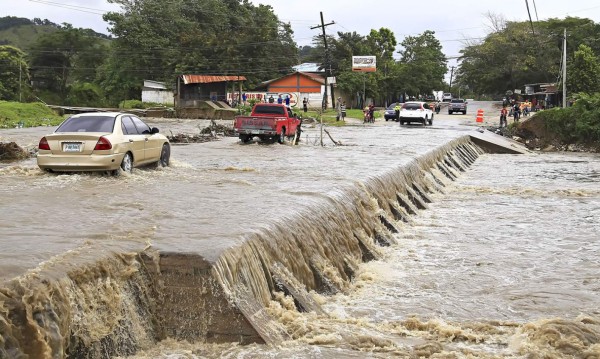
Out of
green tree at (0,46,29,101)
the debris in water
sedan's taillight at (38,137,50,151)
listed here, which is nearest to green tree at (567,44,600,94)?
green tree at (0,46,29,101)

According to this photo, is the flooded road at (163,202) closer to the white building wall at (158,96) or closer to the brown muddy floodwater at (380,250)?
the brown muddy floodwater at (380,250)

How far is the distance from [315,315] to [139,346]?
2187mm

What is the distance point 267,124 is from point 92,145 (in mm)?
15575

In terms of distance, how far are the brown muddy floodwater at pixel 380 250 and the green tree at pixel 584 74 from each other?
4813 cm

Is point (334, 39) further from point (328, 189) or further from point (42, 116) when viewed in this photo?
point (328, 189)

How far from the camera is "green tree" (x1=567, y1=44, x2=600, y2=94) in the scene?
213 feet

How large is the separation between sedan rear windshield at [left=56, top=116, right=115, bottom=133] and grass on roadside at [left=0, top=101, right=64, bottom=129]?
26.5m

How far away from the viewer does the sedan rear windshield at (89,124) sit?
15.4m

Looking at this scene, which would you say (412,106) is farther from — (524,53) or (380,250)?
(524,53)

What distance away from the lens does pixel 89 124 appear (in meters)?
15.6

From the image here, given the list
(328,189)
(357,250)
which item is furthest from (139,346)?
(328,189)

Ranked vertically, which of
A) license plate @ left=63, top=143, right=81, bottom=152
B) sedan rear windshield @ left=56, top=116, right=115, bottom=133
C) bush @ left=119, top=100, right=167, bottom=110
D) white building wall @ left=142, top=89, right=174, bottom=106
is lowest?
license plate @ left=63, top=143, right=81, bottom=152

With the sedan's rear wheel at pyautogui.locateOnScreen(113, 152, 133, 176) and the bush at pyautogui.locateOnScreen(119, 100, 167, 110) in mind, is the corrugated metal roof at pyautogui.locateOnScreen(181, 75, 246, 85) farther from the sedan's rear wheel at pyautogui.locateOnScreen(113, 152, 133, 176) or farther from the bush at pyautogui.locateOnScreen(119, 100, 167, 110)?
the sedan's rear wheel at pyautogui.locateOnScreen(113, 152, 133, 176)

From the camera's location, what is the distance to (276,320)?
7574 millimetres
